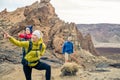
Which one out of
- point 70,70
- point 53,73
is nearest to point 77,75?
point 70,70

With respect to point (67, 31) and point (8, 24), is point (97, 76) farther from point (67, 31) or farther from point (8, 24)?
point (8, 24)

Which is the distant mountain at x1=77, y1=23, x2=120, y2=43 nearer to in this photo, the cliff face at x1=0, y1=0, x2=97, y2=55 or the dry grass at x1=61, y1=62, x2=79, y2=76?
the cliff face at x1=0, y1=0, x2=97, y2=55

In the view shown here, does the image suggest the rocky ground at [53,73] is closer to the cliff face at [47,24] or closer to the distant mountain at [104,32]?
the cliff face at [47,24]

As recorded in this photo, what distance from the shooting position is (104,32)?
153 metres

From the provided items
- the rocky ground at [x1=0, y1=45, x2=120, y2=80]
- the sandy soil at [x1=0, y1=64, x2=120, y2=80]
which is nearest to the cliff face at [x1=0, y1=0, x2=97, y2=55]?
the rocky ground at [x1=0, y1=45, x2=120, y2=80]

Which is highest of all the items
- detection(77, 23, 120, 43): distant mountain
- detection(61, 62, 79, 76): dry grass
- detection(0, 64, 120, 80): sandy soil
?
detection(61, 62, 79, 76): dry grass

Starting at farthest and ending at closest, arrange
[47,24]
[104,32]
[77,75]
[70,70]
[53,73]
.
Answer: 1. [104,32]
2. [47,24]
3. [53,73]
4. [77,75]
5. [70,70]

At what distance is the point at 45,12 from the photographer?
26828mm

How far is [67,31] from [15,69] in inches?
236

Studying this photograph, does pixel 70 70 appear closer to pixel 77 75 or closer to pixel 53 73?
pixel 77 75

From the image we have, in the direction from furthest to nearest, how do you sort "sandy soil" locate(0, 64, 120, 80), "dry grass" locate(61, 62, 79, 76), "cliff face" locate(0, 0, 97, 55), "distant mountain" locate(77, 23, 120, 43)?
"distant mountain" locate(77, 23, 120, 43)
"cliff face" locate(0, 0, 97, 55)
"dry grass" locate(61, 62, 79, 76)
"sandy soil" locate(0, 64, 120, 80)

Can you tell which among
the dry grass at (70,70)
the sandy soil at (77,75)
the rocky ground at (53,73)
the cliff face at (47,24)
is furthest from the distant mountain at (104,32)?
the dry grass at (70,70)

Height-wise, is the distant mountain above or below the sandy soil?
below

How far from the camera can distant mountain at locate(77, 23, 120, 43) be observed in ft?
456
